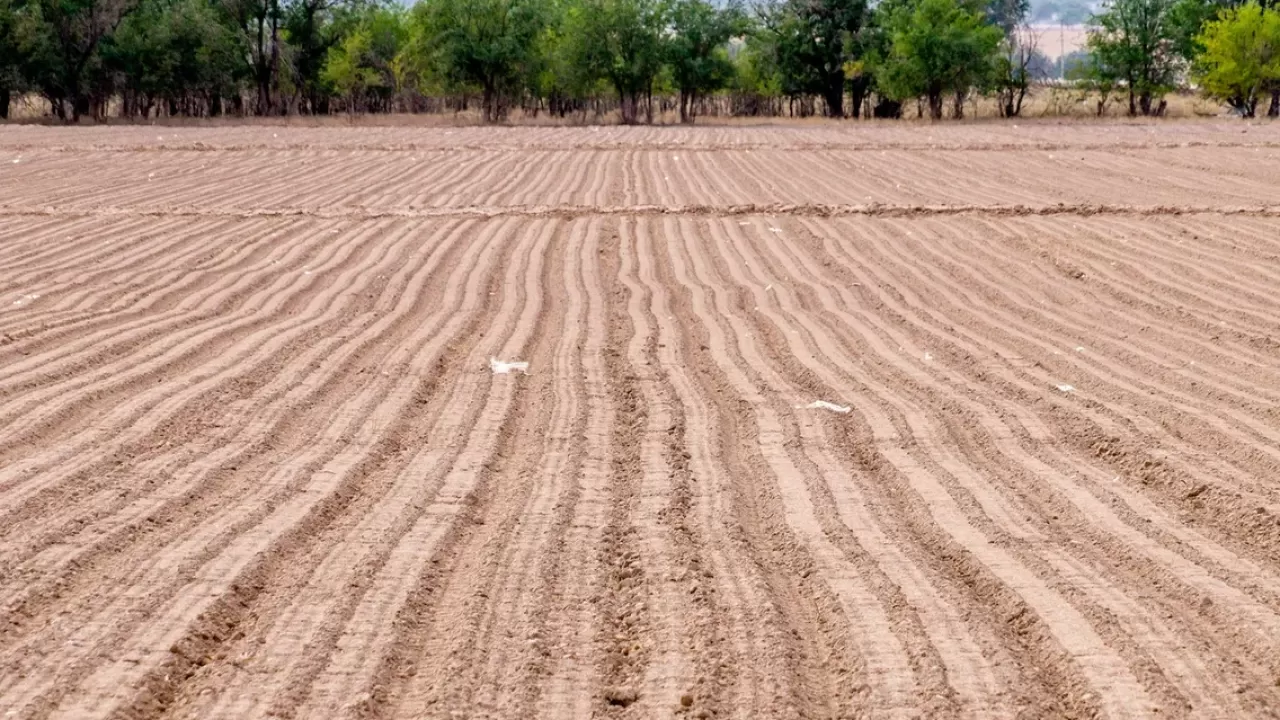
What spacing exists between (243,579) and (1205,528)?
3626 mm

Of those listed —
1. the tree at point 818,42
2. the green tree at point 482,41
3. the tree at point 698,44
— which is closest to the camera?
the green tree at point 482,41

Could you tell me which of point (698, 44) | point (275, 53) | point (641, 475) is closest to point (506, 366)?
point (641, 475)

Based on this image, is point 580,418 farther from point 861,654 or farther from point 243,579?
point 861,654

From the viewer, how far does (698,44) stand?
52750mm

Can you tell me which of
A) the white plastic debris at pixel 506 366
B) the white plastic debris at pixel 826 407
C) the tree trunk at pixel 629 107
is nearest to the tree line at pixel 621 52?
the tree trunk at pixel 629 107

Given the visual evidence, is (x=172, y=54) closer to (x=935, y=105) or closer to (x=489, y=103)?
(x=489, y=103)

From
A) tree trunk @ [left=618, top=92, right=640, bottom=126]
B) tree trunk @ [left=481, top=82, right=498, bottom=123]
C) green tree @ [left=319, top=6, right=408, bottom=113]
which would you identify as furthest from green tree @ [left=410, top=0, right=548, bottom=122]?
green tree @ [left=319, top=6, right=408, bottom=113]

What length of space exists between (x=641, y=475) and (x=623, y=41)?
47.8 m

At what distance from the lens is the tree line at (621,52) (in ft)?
159

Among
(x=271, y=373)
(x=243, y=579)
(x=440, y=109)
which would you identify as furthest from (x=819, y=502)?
(x=440, y=109)

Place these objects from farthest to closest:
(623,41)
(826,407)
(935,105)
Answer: (623,41) → (935,105) → (826,407)

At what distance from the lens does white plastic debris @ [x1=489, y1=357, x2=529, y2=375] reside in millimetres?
8070

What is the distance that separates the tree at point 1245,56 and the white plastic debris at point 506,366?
45537 mm

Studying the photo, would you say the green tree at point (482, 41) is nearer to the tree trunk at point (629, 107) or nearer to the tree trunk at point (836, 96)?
the tree trunk at point (629, 107)
